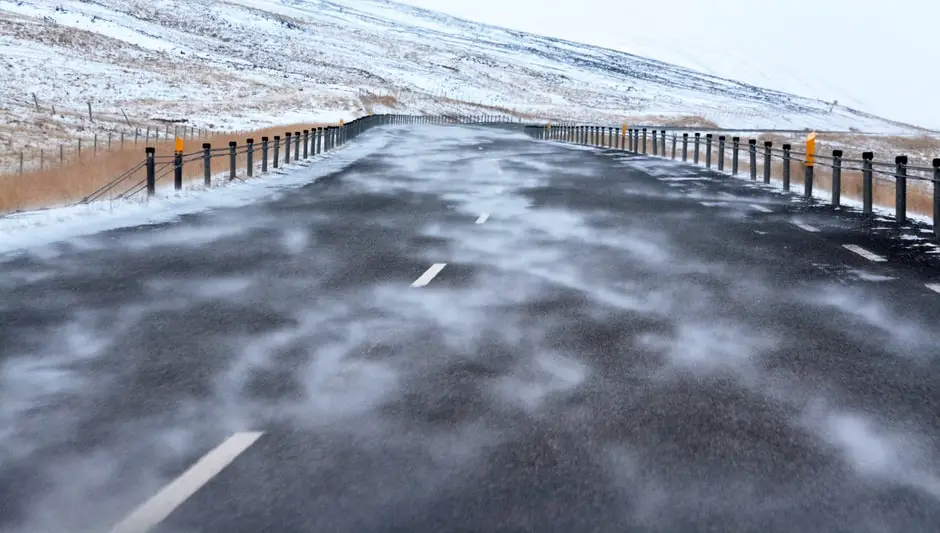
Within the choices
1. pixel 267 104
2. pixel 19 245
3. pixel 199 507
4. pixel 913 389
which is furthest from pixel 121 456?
pixel 267 104

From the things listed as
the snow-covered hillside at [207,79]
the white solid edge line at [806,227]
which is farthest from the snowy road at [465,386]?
the snow-covered hillside at [207,79]

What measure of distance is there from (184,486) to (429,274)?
6.58 m

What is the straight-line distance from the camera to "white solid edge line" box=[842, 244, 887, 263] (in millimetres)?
13133

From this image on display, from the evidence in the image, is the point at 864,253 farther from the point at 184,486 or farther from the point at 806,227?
the point at 184,486

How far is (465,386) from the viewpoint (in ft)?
22.7

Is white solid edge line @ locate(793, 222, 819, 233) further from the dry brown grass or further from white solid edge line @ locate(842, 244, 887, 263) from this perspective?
the dry brown grass

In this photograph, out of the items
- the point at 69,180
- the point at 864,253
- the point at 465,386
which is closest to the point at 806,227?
the point at 864,253

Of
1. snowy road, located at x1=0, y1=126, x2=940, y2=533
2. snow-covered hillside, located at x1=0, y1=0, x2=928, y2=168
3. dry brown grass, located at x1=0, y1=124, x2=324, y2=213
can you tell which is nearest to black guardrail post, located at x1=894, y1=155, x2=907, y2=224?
snowy road, located at x1=0, y1=126, x2=940, y2=533

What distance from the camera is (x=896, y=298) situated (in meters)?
10.4

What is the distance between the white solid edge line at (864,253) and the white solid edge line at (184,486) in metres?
9.21

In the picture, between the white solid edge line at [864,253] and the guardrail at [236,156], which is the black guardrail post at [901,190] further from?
the guardrail at [236,156]

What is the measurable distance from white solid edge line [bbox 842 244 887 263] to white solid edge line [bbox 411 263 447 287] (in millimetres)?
4894

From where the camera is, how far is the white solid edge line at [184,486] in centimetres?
462

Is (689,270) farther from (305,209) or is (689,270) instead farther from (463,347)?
(305,209)
